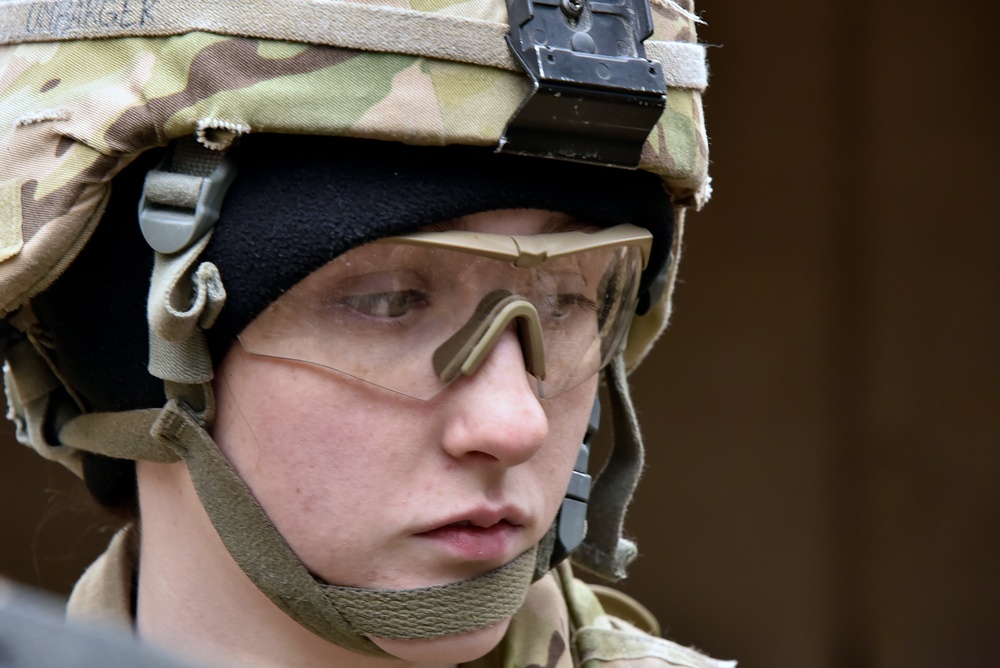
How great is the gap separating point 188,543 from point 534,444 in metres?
0.47

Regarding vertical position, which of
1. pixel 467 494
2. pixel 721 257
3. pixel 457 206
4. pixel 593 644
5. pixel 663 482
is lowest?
pixel 663 482

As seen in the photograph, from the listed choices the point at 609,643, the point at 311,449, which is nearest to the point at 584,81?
the point at 311,449

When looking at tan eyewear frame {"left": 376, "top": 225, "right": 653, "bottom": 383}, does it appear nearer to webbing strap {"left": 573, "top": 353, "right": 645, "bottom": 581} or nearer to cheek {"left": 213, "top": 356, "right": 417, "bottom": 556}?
cheek {"left": 213, "top": 356, "right": 417, "bottom": 556}

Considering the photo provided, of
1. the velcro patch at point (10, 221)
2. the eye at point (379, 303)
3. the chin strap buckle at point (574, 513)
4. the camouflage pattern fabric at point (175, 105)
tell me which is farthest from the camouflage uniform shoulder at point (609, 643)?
the velcro patch at point (10, 221)

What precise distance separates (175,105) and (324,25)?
0.18 meters

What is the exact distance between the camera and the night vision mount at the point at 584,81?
1.42 meters

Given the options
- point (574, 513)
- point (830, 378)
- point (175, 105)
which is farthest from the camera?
point (830, 378)

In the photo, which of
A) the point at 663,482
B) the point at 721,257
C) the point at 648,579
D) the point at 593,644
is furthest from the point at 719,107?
the point at 593,644

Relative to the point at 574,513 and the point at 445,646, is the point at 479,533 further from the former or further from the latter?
the point at 574,513

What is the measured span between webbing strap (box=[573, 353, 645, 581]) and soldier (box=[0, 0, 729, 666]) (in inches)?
14.1

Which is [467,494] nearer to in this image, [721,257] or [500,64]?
[500,64]

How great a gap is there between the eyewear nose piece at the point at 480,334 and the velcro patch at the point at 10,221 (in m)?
0.47

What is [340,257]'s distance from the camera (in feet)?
4.62

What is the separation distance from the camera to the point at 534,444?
1423 mm
